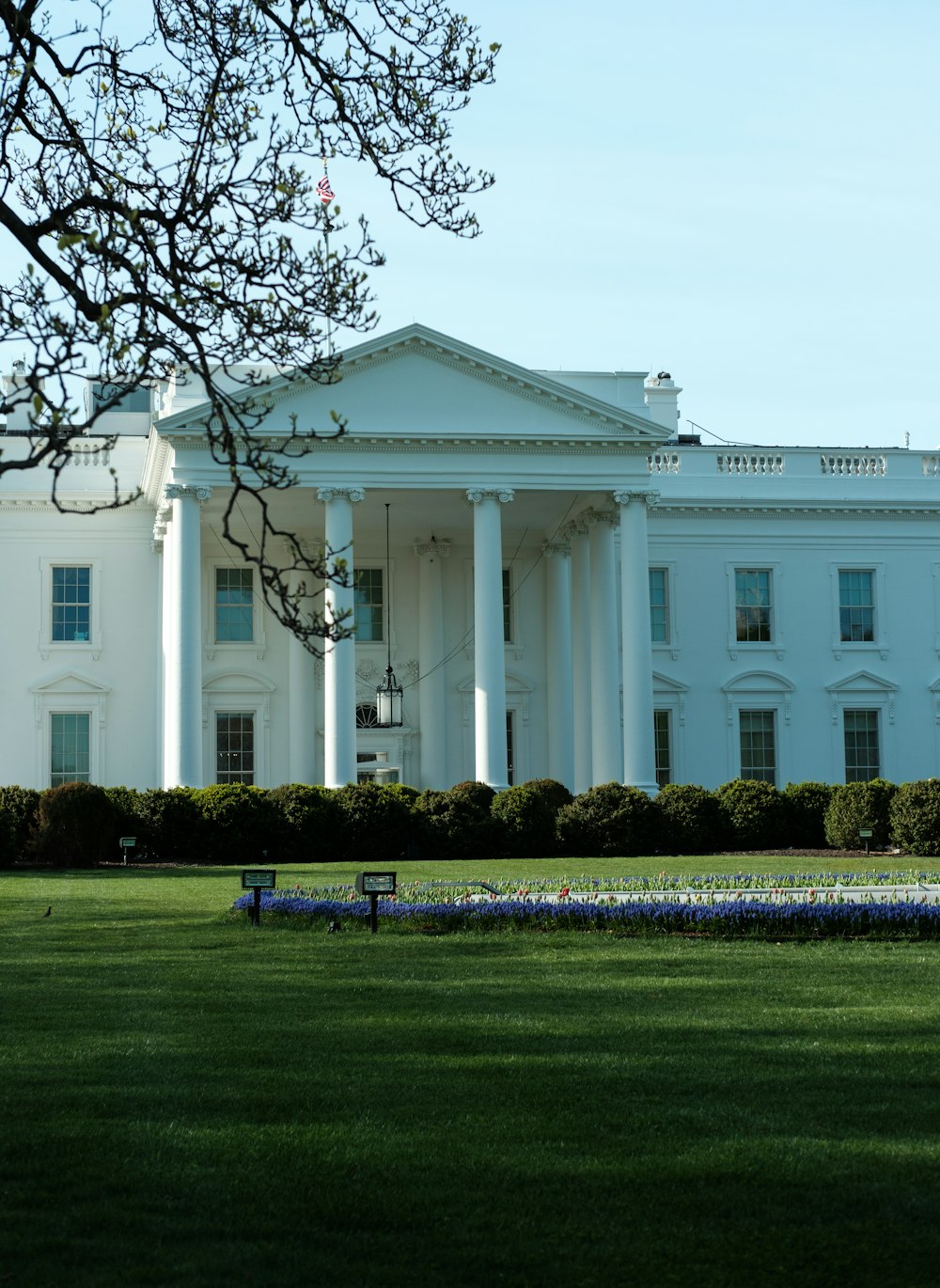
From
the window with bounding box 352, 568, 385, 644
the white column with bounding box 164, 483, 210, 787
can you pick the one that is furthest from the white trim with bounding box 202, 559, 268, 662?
the white column with bounding box 164, 483, 210, 787

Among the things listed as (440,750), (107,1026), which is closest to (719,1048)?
(107,1026)

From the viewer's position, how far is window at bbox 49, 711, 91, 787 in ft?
135

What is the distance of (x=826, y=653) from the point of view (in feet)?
145

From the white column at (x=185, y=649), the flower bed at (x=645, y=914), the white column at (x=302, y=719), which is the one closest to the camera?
the flower bed at (x=645, y=914)

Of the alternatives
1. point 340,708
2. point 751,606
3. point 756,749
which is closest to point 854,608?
point 751,606

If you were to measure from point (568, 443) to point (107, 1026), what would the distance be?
27.8m

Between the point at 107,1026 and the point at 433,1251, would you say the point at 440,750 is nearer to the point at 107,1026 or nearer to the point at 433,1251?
the point at 107,1026

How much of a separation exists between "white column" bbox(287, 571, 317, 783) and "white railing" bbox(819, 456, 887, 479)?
49.1ft

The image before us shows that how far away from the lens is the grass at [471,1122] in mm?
5844

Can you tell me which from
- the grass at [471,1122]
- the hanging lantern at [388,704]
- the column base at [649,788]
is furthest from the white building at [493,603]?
the grass at [471,1122]

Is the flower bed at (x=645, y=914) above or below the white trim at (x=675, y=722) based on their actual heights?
below

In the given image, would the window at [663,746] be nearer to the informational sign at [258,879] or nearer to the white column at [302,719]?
the white column at [302,719]

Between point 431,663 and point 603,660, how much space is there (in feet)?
17.6

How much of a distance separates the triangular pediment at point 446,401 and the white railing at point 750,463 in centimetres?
744
